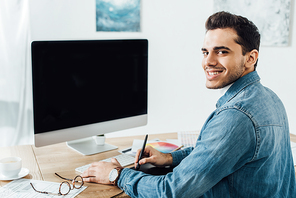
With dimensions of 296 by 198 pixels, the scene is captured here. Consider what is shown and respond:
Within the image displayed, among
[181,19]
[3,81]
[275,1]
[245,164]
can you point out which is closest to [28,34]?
[3,81]

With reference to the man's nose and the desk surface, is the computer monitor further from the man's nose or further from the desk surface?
the man's nose

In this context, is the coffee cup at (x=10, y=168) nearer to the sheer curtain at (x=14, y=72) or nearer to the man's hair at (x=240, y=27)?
the man's hair at (x=240, y=27)

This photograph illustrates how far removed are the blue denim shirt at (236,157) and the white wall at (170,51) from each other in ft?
6.99

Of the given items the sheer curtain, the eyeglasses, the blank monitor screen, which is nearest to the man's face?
the blank monitor screen

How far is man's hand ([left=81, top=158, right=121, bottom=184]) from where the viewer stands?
3.93 ft

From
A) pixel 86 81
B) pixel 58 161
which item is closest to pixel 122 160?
pixel 58 161

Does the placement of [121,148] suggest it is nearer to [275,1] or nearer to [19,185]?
[19,185]

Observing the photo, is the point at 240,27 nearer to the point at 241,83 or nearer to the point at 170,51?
the point at 241,83

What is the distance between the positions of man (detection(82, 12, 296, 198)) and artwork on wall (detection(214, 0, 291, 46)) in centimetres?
192

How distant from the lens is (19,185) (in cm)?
116

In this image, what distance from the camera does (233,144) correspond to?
96 centimetres

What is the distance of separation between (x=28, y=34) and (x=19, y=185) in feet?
7.04

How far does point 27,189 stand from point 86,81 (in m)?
0.55

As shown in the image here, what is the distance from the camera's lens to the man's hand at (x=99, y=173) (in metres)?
1.20
